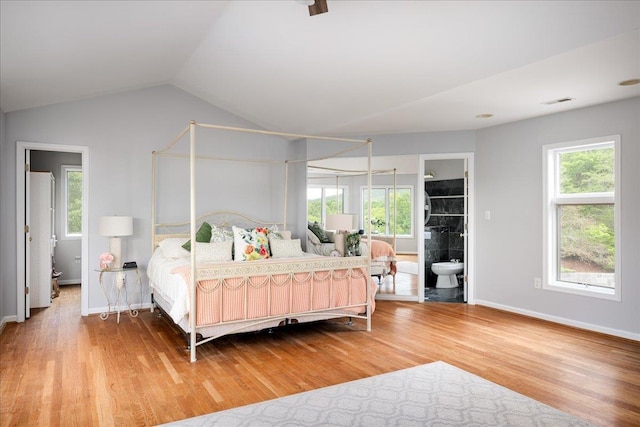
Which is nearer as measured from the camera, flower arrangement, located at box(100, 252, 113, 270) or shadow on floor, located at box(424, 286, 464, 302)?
flower arrangement, located at box(100, 252, 113, 270)

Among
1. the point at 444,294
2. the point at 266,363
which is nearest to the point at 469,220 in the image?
the point at 444,294

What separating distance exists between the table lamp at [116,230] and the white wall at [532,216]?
4571mm

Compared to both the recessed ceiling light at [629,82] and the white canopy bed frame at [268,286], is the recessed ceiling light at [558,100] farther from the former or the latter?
the white canopy bed frame at [268,286]

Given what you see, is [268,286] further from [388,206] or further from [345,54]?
[388,206]

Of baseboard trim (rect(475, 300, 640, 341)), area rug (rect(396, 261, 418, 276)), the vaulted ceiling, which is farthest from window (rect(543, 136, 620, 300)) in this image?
area rug (rect(396, 261, 418, 276))

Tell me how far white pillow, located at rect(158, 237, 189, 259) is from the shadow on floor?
344 centimetres

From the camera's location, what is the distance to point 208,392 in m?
3.03

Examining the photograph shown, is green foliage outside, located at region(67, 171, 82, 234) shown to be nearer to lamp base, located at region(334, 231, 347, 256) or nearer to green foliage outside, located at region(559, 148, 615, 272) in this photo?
lamp base, located at region(334, 231, 347, 256)

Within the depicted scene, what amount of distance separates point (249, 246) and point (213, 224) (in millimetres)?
1488

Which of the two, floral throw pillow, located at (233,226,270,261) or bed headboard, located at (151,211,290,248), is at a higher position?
bed headboard, located at (151,211,290,248)

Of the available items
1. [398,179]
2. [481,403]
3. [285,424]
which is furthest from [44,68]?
[398,179]

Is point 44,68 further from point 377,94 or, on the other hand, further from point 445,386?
point 445,386

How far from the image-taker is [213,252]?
15.5ft

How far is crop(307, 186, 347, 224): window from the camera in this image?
902 centimetres
